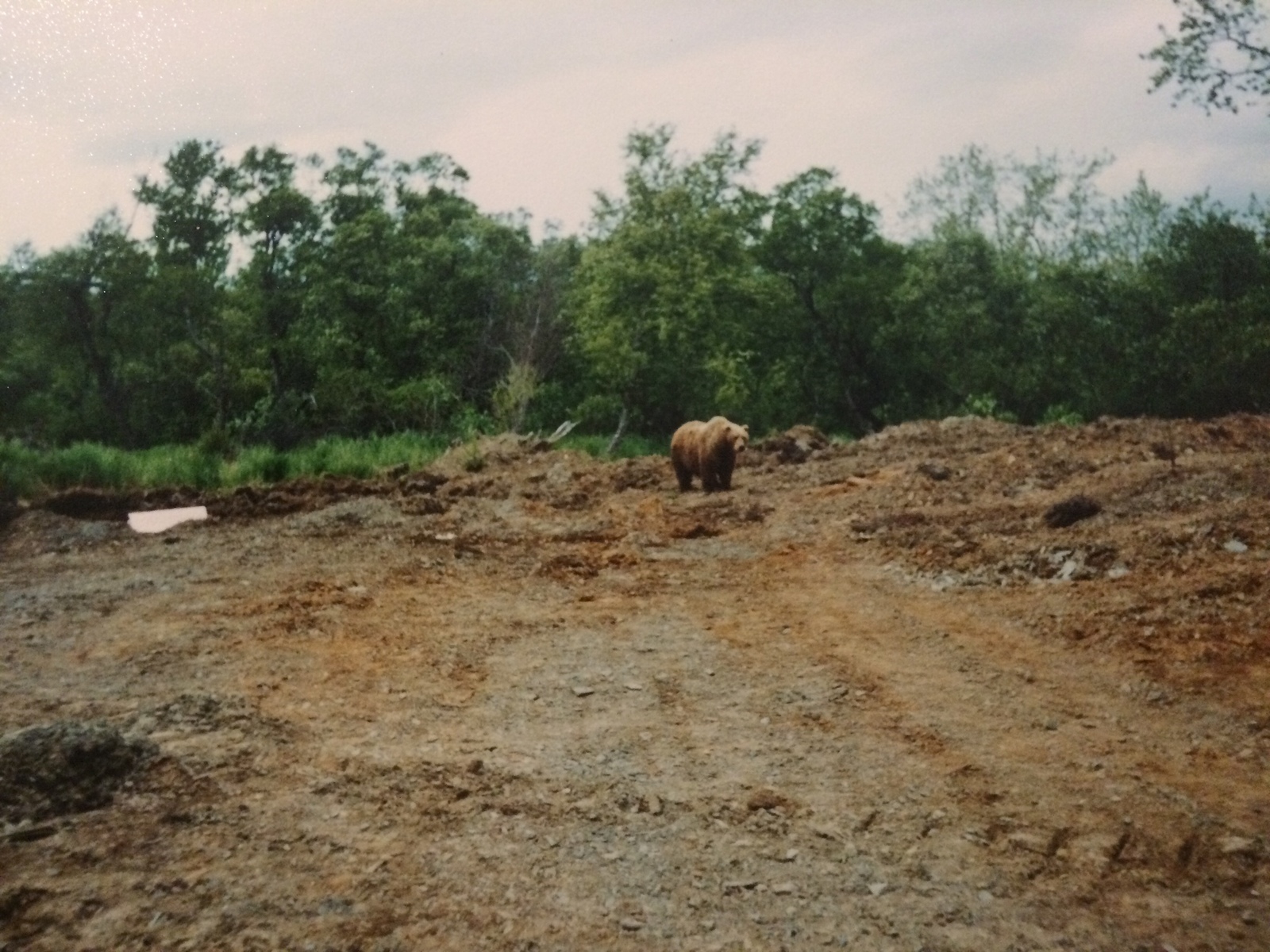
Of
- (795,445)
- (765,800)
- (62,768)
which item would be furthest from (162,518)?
(765,800)

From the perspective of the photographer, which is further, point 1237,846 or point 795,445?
point 795,445

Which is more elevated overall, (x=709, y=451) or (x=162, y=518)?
(x=162, y=518)

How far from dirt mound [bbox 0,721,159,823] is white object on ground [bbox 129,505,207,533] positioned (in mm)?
7412

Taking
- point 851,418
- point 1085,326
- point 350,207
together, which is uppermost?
point 350,207

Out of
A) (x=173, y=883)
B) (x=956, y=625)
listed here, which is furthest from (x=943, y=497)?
(x=173, y=883)

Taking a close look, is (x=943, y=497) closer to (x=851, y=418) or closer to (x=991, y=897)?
(x=991, y=897)

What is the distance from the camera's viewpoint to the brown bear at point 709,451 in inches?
482

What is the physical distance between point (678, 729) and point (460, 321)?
1957 centimetres

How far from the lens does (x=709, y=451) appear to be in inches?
487

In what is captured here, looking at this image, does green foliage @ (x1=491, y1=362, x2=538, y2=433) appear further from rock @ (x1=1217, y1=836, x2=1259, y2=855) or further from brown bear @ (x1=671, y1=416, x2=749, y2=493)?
rock @ (x1=1217, y1=836, x2=1259, y2=855)

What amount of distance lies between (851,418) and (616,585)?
971 inches

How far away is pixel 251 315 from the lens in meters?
23.4

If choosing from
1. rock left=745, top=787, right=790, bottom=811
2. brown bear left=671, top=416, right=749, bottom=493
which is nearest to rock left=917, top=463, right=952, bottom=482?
brown bear left=671, top=416, right=749, bottom=493

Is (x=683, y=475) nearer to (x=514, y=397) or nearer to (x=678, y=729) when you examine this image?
(x=514, y=397)
